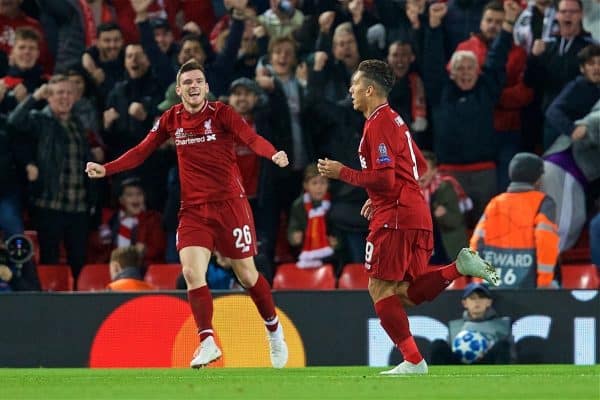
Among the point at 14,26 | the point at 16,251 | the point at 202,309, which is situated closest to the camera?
the point at 202,309

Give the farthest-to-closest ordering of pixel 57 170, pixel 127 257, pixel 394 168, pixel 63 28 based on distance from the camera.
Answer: pixel 63 28 < pixel 57 170 < pixel 127 257 < pixel 394 168

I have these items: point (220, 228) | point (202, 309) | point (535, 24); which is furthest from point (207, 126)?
point (535, 24)

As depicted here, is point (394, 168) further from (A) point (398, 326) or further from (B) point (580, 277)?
(B) point (580, 277)

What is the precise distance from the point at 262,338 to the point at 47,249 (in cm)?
321

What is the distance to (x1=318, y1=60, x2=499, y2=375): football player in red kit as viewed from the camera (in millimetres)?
Answer: 9195

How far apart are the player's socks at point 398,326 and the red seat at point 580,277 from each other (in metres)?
4.47

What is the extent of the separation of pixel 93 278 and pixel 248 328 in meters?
2.64

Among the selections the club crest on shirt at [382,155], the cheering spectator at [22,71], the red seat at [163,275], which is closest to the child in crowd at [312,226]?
the red seat at [163,275]

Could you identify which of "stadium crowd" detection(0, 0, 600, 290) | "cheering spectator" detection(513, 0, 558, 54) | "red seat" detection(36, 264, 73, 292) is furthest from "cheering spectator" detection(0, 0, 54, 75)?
"cheering spectator" detection(513, 0, 558, 54)

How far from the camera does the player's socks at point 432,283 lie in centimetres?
923

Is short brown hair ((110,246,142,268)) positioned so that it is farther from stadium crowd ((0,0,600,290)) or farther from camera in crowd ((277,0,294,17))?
camera in crowd ((277,0,294,17))

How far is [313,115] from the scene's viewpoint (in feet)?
46.1

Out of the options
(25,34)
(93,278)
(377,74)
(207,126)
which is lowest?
(93,278)

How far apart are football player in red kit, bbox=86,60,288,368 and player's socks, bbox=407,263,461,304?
158 cm
